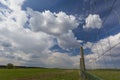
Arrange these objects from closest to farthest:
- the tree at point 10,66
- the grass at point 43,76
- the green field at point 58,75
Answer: the green field at point 58,75 < the grass at point 43,76 < the tree at point 10,66

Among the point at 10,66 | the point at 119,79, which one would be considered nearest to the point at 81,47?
the point at 119,79

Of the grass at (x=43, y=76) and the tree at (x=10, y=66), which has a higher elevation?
the tree at (x=10, y=66)

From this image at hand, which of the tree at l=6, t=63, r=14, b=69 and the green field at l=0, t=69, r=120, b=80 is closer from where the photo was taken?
the green field at l=0, t=69, r=120, b=80

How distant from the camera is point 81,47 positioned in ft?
48.6

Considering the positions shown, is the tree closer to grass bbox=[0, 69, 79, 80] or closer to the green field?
grass bbox=[0, 69, 79, 80]

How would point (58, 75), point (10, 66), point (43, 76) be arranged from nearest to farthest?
point (58, 75) < point (43, 76) < point (10, 66)

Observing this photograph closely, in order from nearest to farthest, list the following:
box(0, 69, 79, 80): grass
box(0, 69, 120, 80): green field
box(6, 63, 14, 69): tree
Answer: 1. box(0, 69, 120, 80): green field
2. box(0, 69, 79, 80): grass
3. box(6, 63, 14, 69): tree

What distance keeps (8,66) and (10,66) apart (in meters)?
1.45

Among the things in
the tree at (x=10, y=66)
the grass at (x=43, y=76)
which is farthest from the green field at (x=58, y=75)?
the tree at (x=10, y=66)

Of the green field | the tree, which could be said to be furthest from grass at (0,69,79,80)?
the tree

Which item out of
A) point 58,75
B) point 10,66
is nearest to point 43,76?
point 58,75

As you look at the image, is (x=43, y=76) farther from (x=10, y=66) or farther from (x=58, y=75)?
(x=10, y=66)

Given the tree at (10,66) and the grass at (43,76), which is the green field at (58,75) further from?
the tree at (10,66)

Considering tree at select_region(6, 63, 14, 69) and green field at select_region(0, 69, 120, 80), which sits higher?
tree at select_region(6, 63, 14, 69)
